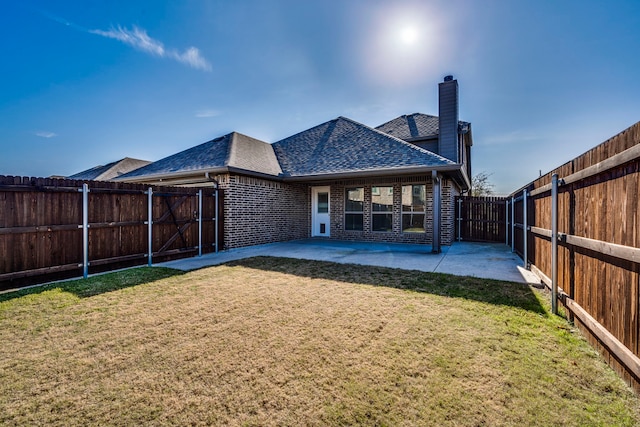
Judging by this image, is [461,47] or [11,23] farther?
[461,47]

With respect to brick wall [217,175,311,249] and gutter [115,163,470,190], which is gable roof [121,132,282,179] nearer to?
gutter [115,163,470,190]

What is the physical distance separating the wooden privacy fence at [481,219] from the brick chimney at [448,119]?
2309mm

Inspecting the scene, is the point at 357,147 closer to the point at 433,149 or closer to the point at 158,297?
the point at 433,149

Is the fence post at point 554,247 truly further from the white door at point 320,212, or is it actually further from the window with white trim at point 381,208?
the white door at point 320,212

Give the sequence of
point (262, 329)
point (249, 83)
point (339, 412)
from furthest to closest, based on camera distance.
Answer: point (249, 83)
point (262, 329)
point (339, 412)

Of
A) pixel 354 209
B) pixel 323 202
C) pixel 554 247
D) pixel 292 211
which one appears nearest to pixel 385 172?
pixel 354 209

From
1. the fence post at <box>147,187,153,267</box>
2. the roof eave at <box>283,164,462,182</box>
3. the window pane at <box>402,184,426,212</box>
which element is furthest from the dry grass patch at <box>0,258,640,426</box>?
the window pane at <box>402,184,426,212</box>

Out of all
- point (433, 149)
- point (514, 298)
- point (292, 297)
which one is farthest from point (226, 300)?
point (433, 149)

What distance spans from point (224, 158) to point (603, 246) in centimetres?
991

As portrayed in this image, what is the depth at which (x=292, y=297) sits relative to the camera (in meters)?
4.43

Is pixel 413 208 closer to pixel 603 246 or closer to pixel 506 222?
pixel 506 222


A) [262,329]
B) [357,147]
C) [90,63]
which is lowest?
[262,329]

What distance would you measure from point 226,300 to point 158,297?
3.84 ft

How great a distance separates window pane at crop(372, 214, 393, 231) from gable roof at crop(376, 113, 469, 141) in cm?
459
